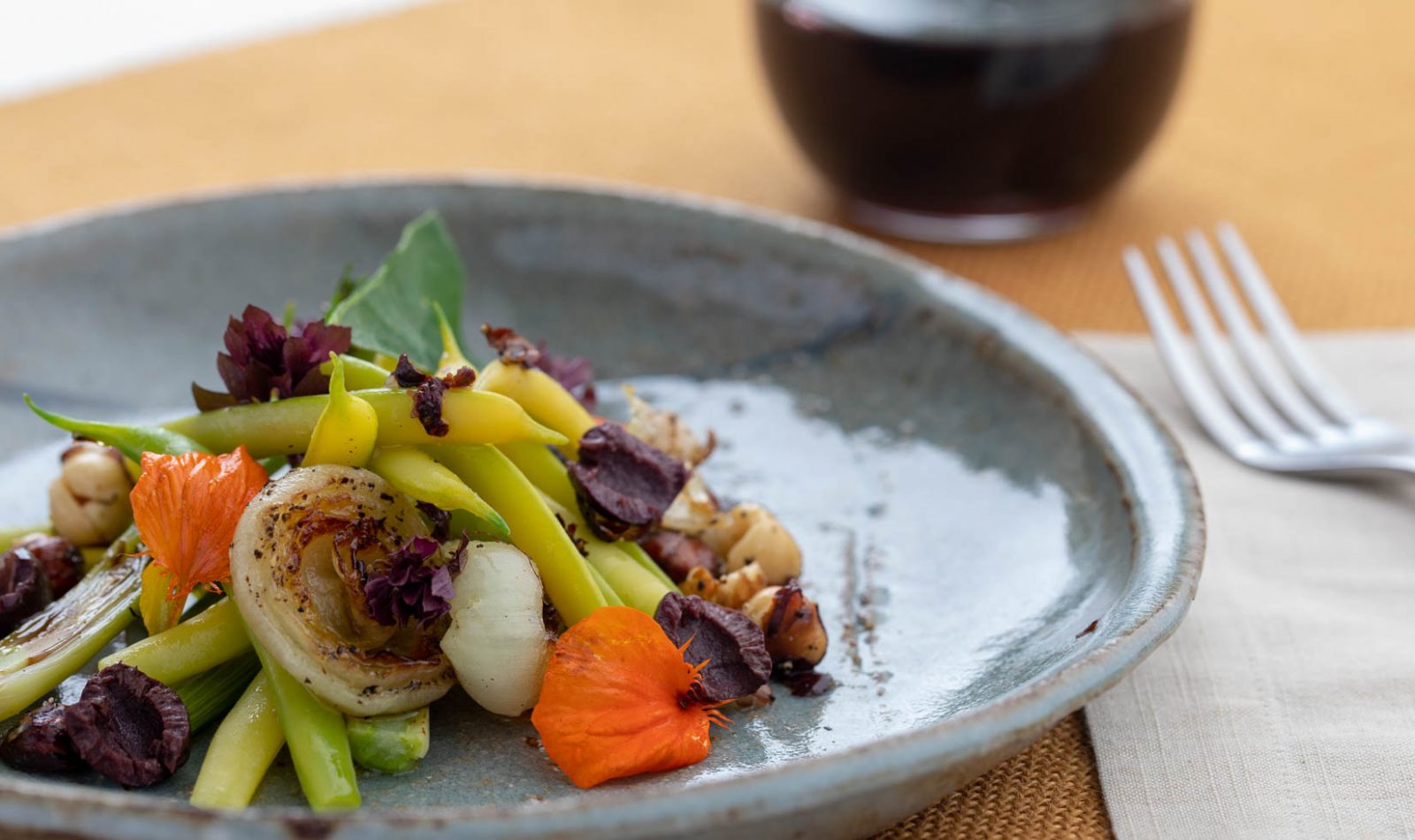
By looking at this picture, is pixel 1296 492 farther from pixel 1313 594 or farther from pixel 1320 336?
pixel 1320 336

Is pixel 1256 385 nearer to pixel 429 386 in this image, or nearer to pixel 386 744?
pixel 429 386


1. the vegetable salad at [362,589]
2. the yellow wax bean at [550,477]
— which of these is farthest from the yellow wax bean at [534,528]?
the yellow wax bean at [550,477]

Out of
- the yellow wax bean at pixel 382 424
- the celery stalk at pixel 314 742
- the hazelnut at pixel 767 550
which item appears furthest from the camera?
the hazelnut at pixel 767 550

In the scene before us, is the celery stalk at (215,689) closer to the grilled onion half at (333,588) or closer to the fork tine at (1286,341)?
the grilled onion half at (333,588)

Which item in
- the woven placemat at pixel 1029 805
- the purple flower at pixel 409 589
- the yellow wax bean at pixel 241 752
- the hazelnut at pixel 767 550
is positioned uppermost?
the purple flower at pixel 409 589

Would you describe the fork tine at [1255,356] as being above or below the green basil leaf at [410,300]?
below

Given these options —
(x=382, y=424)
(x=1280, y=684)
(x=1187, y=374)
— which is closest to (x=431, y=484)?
(x=382, y=424)
